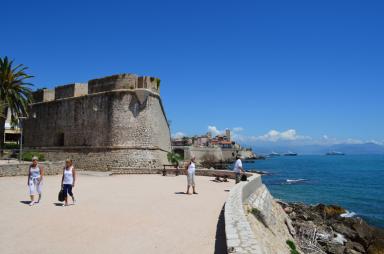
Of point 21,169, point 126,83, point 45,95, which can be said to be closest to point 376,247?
point 126,83

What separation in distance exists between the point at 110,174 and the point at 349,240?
46.7 feet

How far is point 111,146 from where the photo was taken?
25.0 m

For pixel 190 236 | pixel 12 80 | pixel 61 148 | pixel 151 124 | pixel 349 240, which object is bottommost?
pixel 349 240

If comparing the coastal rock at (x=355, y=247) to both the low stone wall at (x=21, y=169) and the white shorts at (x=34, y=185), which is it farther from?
the low stone wall at (x=21, y=169)

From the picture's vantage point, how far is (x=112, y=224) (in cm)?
793

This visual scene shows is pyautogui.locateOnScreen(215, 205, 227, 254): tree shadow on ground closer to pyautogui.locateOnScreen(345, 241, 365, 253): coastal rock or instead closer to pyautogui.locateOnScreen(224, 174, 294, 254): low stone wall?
pyautogui.locateOnScreen(224, 174, 294, 254): low stone wall

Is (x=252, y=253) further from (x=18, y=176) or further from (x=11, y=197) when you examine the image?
(x=18, y=176)

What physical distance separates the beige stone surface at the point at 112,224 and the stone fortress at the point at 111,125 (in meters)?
11.6

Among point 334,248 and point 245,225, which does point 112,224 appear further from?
point 334,248

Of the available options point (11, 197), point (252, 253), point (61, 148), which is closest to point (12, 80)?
point (61, 148)

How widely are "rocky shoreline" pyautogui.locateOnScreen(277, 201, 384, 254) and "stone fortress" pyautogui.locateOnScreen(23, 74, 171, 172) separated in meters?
10.4

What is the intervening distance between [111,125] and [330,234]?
1611 centimetres

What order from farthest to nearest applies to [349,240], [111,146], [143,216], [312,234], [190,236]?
[111,146] < [349,240] < [312,234] < [143,216] < [190,236]

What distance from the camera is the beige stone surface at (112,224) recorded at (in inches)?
248
